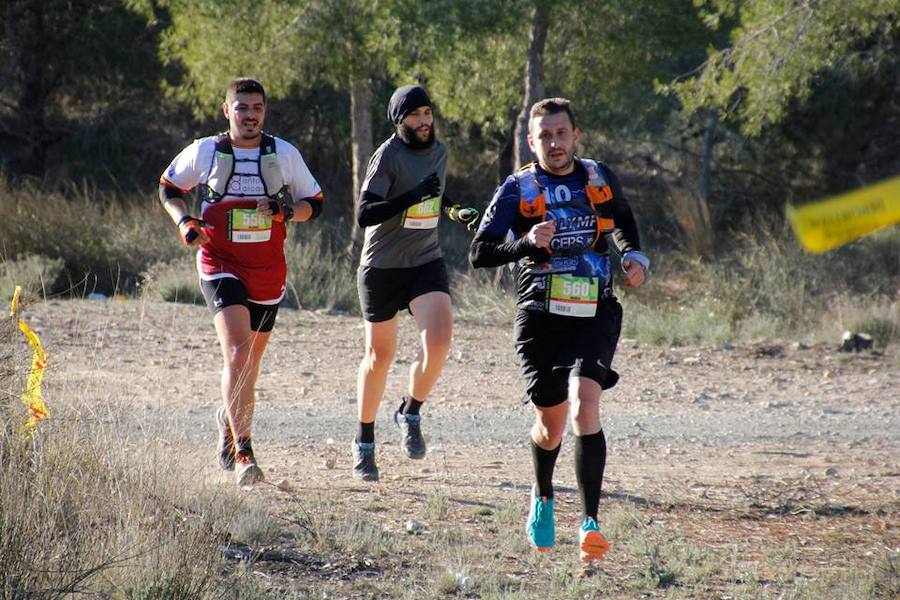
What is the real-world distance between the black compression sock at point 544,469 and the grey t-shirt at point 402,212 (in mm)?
→ 1564

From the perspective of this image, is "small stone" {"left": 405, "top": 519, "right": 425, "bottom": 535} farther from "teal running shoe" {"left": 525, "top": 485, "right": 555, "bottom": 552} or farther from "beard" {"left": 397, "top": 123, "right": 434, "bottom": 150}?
"beard" {"left": 397, "top": 123, "right": 434, "bottom": 150}

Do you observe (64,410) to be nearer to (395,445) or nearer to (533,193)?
(533,193)

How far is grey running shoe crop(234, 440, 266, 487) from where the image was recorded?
6.22 m

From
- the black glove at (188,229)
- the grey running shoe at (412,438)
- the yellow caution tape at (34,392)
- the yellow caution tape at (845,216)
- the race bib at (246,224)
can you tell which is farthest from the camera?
the grey running shoe at (412,438)

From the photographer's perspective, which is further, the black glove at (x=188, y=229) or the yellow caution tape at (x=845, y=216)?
the black glove at (x=188, y=229)

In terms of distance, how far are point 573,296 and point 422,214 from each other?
5.15 feet

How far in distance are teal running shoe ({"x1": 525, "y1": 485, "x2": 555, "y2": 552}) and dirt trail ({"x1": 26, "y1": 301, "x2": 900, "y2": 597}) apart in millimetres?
157

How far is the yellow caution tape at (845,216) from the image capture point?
356 cm

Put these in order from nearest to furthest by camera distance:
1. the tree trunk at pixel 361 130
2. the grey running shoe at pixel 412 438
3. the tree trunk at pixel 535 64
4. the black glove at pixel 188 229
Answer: the black glove at pixel 188 229 < the grey running shoe at pixel 412 438 < the tree trunk at pixel 535 64 < the tree trunk at pixel 361 130

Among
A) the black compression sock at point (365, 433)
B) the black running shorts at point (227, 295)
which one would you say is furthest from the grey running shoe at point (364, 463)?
the black running shorts at point (227, 295)

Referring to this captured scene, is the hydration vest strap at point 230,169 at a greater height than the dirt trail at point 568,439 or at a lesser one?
greater

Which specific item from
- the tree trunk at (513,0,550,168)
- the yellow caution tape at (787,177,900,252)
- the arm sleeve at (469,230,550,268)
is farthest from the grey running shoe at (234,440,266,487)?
the tree trunk at (513,0,550,168)

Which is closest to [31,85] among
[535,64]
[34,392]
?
[535,64]

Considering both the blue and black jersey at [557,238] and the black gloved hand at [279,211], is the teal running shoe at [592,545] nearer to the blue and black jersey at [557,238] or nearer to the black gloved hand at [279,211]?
the blue and black jersey at [557,238]
